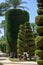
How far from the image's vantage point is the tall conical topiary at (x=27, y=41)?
39625 millimetres

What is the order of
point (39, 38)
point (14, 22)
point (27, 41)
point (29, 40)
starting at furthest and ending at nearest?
point (14, 22) → point (27, 41) → point (29, 40) → point (39, 38)

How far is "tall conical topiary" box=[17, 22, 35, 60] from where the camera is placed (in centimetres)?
3962

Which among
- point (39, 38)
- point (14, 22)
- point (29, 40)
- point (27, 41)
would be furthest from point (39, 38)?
point (14, 22)

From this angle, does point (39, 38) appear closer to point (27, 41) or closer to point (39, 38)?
point (39, 38)

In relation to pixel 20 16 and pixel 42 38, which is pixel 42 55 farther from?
pixel 20 16

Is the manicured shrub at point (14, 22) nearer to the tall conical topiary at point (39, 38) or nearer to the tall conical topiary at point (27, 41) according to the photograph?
the tall conical topiary at point (27, 41)

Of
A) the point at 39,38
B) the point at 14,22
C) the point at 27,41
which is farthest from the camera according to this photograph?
the point at 14,22

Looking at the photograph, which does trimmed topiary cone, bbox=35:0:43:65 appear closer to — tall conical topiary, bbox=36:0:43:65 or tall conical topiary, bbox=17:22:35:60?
tall conical topiary, bbox=36:0:43:65

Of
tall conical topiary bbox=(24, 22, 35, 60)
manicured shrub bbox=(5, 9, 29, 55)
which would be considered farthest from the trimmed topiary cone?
manicured shrub bbox=(5, 9, 29, 55)

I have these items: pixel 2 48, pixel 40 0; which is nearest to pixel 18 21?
pixel 2 48

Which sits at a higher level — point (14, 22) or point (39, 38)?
point (39, 38)

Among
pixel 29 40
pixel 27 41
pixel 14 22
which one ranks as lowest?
pixel 27 41

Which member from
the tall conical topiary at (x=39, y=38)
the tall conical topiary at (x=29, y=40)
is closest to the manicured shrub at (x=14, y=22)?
the tall conical topiary at (x=29, y=40)

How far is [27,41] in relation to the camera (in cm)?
4009
